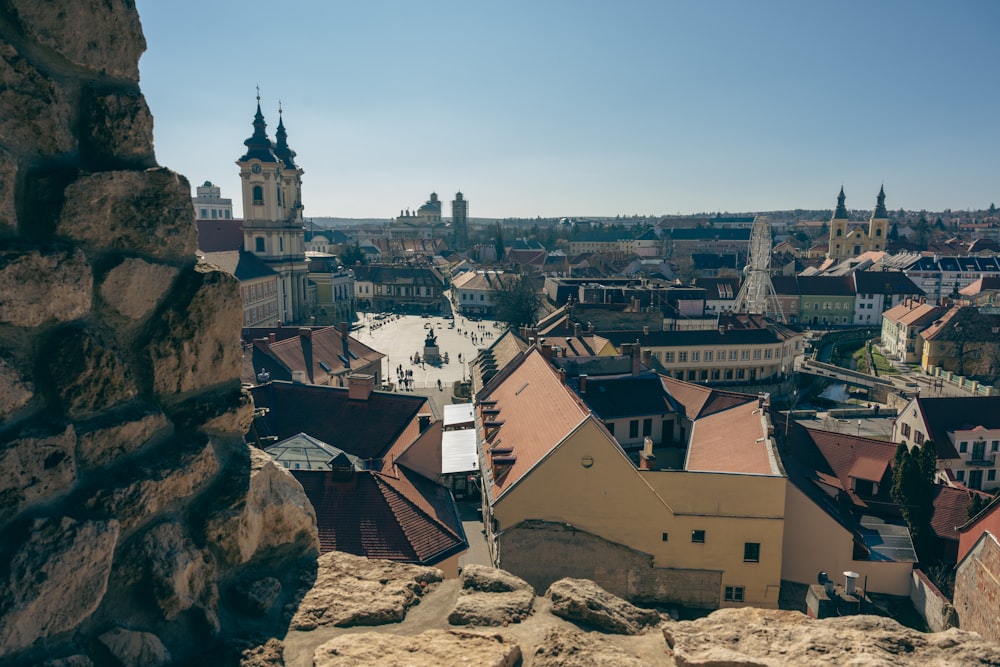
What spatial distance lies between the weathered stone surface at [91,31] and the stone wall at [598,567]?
15787 millimetres

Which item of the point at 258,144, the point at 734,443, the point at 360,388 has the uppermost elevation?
the point at 258,144

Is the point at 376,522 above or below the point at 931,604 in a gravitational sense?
above

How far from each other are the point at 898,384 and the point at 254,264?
51.3 meters

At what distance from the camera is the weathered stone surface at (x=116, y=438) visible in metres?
3.51

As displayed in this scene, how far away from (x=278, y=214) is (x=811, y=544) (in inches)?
2163

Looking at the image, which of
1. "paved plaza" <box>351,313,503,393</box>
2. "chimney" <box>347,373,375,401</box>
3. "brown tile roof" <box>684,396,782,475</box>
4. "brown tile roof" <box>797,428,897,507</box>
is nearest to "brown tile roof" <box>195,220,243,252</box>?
"paved plaza" <box>351,313,503,393</box>

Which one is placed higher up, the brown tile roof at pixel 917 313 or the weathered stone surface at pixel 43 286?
the weathered stone surface at pixel 43 286

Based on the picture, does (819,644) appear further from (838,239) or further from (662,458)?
(838,239)

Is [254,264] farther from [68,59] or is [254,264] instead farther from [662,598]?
[68,59]

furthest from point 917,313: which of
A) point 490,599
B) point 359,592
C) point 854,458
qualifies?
point 359,592

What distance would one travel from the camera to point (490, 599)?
190 inches

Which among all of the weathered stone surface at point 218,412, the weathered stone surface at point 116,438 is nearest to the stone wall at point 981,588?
the weathered stone surface at point 218,412

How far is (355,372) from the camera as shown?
117 feet

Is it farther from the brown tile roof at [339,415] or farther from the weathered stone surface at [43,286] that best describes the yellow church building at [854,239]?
the weathered stone surface at [43,286]
